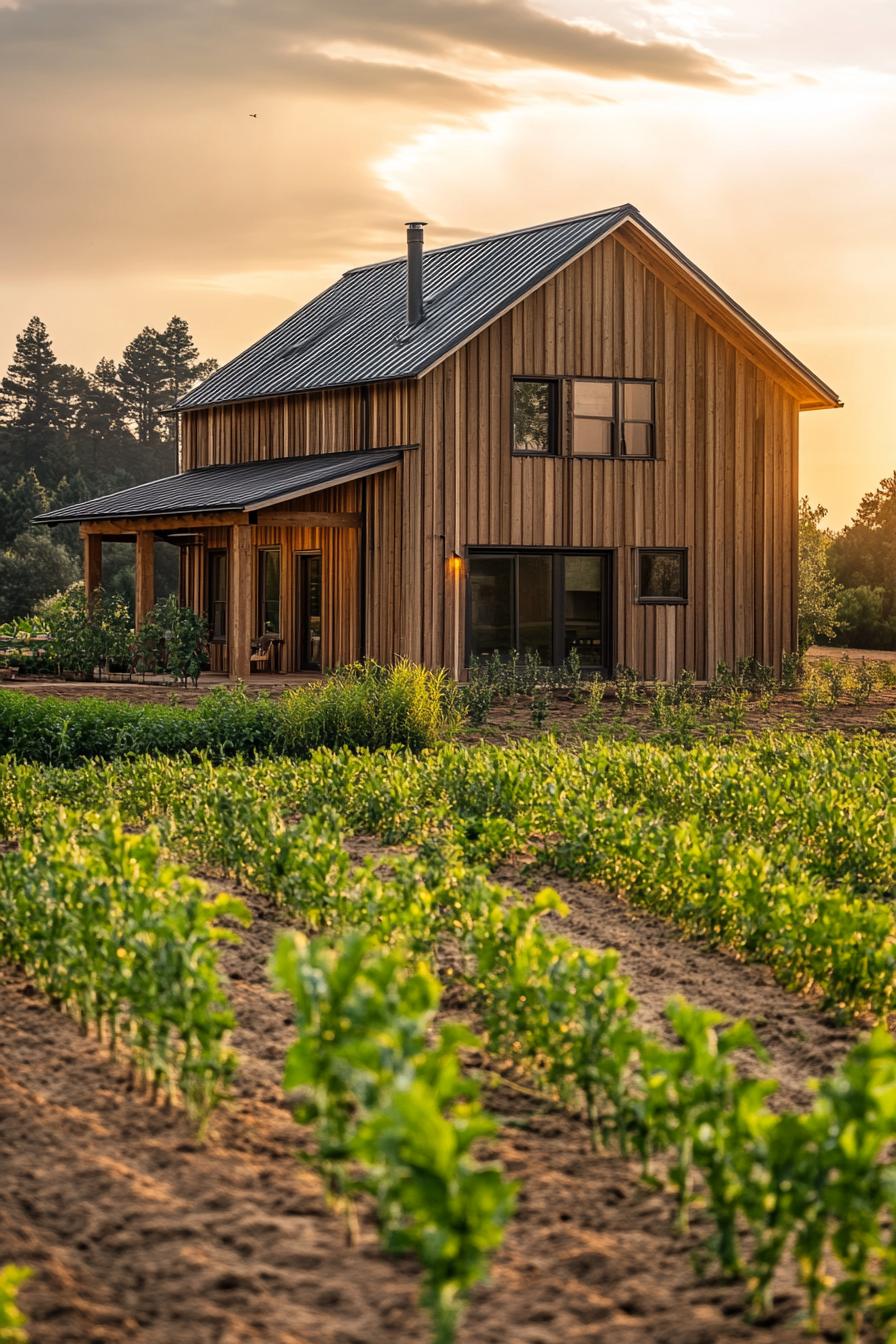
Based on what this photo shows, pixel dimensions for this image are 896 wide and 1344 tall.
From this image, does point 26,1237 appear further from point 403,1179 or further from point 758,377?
point 758,377

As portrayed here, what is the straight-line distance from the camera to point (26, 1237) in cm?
469

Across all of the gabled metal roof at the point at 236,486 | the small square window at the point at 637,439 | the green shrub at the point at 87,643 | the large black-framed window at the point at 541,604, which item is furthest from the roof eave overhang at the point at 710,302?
the green shrub at the point at 87,643

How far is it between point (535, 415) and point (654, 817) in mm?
15777

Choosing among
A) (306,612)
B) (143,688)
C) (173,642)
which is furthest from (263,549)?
(143,688)

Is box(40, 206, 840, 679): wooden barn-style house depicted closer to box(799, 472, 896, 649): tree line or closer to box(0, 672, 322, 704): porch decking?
box(0, 672, 322, 704): porch decking

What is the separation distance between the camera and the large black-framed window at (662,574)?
88.2ft

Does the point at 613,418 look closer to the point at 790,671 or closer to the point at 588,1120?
the point at 790,671

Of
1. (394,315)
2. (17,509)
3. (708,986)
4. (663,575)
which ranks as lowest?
(708,986)

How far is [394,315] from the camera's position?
2861 centimetres

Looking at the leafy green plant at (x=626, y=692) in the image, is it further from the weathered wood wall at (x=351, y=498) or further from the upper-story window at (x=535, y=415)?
Result: the upper-story window at (x=535, y=415)

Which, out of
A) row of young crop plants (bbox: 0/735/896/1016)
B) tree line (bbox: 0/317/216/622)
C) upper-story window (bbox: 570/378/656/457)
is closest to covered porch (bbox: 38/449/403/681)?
upper-story window (bbox: 570/378/656/457)

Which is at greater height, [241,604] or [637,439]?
[637,439]

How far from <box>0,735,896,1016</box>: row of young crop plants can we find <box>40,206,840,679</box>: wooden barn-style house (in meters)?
11.4

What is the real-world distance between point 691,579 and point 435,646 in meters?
4.81
